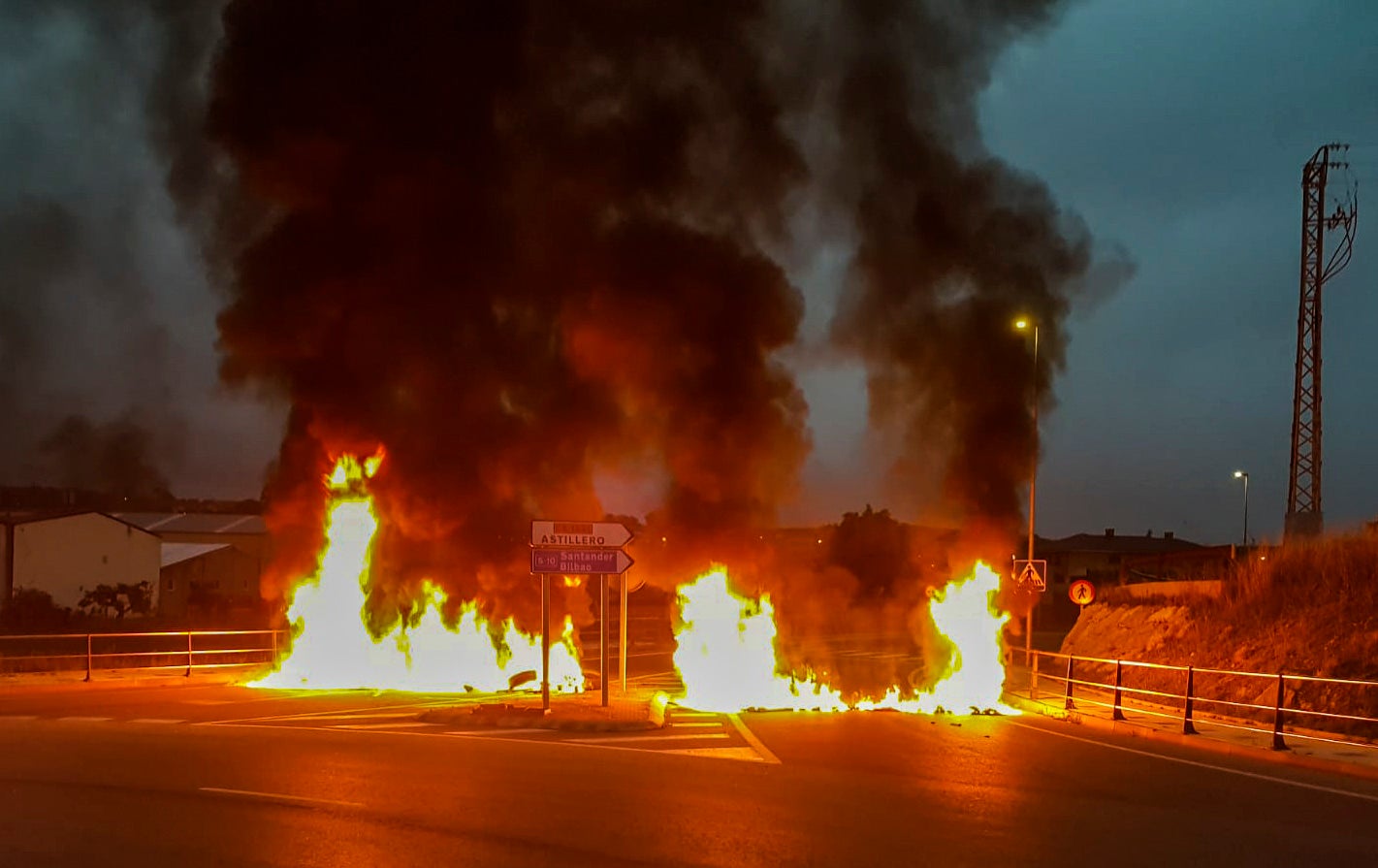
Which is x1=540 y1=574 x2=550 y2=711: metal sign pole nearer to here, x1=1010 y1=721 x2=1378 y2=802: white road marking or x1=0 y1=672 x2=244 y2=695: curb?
x1=1010 y1=721 x2=1378 y2=802: white road marking

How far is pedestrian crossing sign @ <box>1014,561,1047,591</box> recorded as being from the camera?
23953mm

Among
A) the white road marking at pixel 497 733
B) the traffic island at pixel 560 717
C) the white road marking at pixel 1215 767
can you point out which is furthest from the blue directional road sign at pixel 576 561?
the white road marking at pixel 1215 767

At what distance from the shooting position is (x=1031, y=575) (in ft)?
78.7

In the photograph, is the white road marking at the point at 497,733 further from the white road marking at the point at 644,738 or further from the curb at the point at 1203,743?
the curb at the point at 1203,743

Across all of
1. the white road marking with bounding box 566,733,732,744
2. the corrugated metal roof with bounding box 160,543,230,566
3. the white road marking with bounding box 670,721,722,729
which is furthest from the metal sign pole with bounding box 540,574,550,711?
the corrugated metal roof with bounding box 160,543,230,566

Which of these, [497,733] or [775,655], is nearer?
[497,733]

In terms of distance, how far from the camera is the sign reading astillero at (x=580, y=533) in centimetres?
1866

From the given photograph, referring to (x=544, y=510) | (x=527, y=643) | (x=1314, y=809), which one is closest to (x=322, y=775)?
(x=1314, y=809)

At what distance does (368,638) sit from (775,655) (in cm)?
992

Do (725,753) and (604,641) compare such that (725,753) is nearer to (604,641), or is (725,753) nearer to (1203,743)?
(604,641)

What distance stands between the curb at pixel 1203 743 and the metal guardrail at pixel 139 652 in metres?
16.4

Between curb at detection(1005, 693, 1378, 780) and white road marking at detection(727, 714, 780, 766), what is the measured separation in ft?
17.1

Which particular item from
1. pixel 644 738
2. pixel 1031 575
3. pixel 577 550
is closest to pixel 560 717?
pixel 644 738

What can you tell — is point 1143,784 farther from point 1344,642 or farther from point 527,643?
point 527,643
